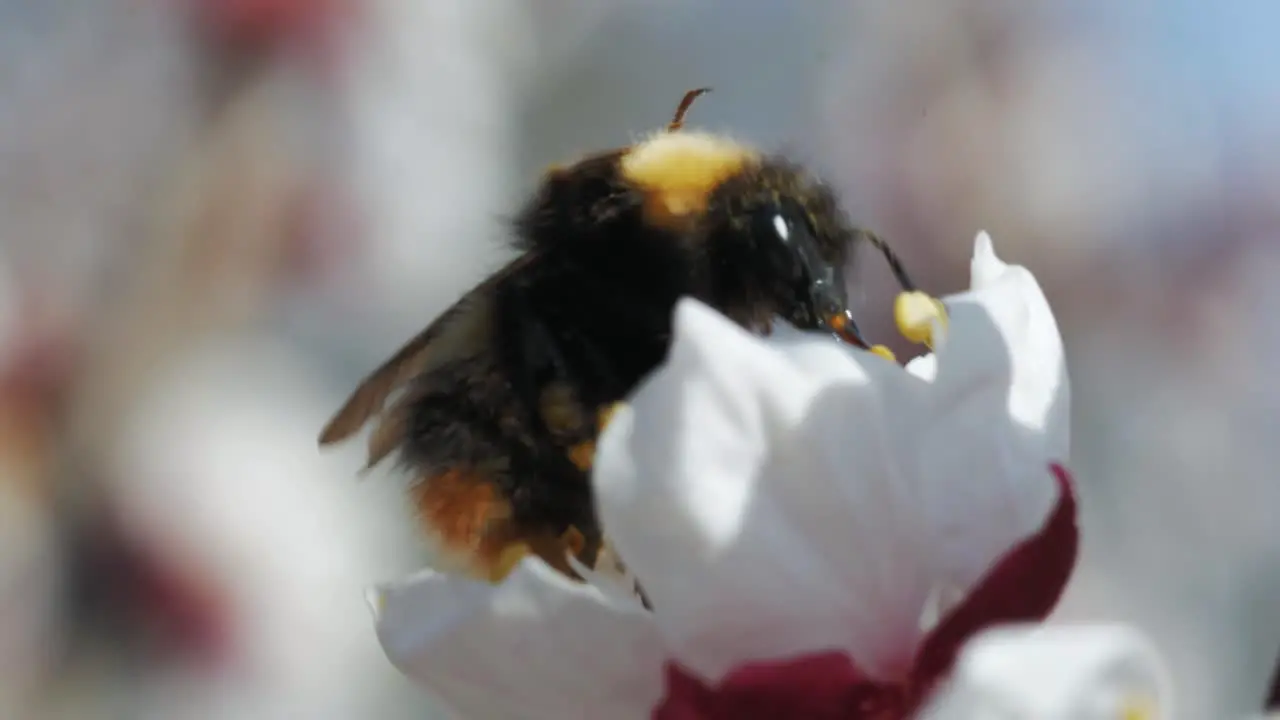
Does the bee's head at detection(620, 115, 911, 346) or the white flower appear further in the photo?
the bee's head at detection(620, 115, 911, 346)

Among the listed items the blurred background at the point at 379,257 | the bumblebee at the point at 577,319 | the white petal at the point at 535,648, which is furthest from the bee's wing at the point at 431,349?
the blurred background at the point at 379,257

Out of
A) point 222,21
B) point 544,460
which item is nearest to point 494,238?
point 544,460

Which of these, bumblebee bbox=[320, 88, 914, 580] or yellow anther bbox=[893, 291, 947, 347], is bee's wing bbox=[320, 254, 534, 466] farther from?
yellow anther bbox=[893, 291, 947, 347]

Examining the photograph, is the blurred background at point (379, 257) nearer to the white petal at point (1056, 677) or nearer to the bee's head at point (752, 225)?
the bee's head at point (752, 225)

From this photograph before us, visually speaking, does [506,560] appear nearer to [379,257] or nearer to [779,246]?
[779,246]

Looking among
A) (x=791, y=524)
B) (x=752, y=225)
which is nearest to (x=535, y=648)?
(x=791, y=524)

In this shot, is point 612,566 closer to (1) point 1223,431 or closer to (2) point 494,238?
(2) point 494,238

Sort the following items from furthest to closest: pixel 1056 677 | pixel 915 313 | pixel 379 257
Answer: pixel 379 257, pixel 915 313, pixel 1056 677

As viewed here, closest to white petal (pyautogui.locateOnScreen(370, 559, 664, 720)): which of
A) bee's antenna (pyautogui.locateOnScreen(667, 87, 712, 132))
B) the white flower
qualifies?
the white flower
